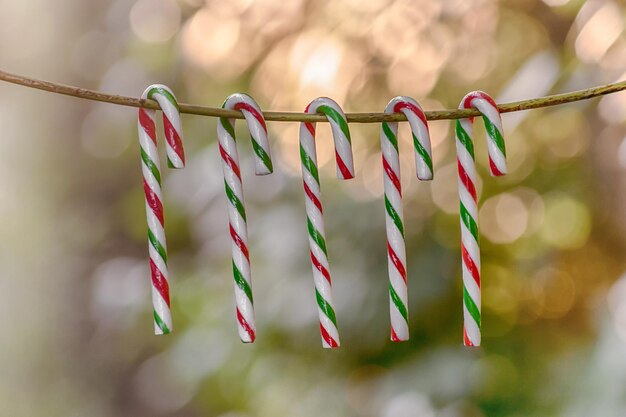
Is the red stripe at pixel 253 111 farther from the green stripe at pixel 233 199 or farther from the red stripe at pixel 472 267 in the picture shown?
the red stripe at pixel 472 267

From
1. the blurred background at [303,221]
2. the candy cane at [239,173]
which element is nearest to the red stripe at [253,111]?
the candy cane at [239,173]

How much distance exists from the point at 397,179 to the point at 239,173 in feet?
0.62

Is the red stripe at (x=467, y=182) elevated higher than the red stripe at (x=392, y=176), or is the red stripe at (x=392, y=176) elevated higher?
the red stripe at (x=392, y=176)

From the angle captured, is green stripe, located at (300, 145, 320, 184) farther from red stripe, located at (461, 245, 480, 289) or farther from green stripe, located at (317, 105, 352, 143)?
red stripe, located at (461, 245, 480, 289)

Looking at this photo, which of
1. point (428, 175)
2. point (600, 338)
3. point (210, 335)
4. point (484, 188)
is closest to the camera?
point (428, 175)

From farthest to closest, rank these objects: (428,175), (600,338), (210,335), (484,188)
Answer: (210,335) < (484,188) < (600,338) < (428,175)

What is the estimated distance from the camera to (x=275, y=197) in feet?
7.56

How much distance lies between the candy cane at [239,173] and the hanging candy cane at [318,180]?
0.05 meters

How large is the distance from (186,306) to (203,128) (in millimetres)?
513

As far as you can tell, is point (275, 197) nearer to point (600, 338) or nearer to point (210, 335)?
point (210, 335)

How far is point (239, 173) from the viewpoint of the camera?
3.18 feet

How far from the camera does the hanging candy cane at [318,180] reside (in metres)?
0.97

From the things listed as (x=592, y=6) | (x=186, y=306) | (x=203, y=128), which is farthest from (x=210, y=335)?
(x=592, y=6)

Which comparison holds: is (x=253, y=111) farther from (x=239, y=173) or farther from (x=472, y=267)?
(x=472, y=267)
